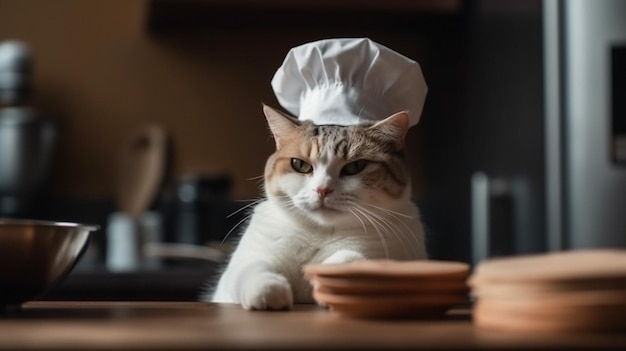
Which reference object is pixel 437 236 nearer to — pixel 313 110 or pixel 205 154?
pixel 205 154

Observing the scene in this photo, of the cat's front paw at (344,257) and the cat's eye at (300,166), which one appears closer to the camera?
the cat's front paw at (344,257)

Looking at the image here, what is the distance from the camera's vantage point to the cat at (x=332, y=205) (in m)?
1.08

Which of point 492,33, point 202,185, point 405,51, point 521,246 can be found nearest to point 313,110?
point 521,246

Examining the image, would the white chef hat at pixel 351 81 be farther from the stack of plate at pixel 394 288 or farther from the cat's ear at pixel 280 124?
the stack of plate at pixel 394 288

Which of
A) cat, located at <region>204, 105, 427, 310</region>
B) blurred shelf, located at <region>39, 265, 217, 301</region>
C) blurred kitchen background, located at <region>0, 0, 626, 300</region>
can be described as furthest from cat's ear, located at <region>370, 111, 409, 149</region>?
blurred shelf, located at <region>39, 265, 217, 301</region>

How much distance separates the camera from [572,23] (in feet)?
5.08

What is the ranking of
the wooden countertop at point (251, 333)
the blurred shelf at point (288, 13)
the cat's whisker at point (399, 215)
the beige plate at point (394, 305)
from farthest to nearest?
1. the blurred shelf at point (288, 13)
2. the cat's whisker at point (399, 215)
3. the beige plate at point (394, 305)
4. the wooden countertop at point (251, 333)

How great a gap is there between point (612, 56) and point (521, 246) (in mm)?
426

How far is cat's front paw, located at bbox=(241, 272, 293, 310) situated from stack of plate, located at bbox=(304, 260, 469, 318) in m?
0.10

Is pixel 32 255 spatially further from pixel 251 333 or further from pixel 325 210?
pixel 325 210

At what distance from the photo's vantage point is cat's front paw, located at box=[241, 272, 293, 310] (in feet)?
2.78

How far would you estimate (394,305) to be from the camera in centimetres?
71

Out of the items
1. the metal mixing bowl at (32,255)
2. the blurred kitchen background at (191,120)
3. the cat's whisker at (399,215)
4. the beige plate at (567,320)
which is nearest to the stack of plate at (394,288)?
the beige plate at (567,320)

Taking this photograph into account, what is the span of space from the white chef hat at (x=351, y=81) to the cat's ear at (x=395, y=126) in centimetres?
4
